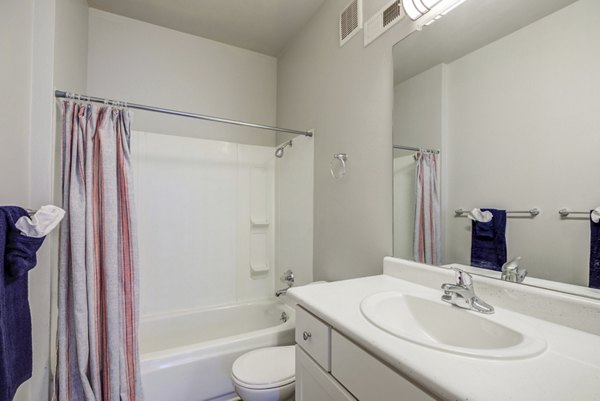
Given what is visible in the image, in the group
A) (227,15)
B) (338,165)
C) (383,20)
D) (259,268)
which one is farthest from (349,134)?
(259,268)

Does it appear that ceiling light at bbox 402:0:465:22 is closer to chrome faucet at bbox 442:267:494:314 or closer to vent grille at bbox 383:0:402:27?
vent grille at bbox 383:0:402:27

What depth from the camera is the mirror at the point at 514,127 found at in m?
0.76

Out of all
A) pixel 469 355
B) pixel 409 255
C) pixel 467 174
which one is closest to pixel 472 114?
pixel 467 174

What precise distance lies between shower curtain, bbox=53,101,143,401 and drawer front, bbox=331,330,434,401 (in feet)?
3.77

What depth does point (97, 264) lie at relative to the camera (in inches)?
51.8

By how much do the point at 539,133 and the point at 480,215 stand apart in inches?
13.0

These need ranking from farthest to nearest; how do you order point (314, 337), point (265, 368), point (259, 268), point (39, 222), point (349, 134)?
point (259, 268) < point (349, 134) < point (265, 368) < point (39, 222) < point (314, 337)

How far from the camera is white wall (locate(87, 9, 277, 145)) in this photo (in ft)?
6.58

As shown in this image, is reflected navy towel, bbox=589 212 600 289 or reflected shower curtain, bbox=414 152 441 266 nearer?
reflected navy towel, bbox=589 212 600 289

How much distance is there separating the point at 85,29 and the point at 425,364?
273cm

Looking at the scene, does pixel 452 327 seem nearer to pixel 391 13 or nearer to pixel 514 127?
pixel 514 127

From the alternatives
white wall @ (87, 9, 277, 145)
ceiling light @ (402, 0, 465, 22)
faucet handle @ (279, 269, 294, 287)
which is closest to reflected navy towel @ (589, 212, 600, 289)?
ceiling light @ (402, 0, 465, 22)

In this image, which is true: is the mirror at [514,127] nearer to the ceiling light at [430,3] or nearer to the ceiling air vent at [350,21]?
the ceiling light at [430,3]

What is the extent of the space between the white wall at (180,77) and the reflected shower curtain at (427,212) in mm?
1710
